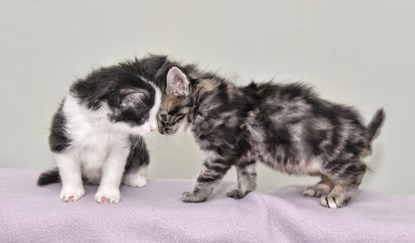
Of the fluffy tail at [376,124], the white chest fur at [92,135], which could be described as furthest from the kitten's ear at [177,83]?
the fluffy tail at [376,124]

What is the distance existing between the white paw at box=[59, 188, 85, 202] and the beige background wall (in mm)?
772

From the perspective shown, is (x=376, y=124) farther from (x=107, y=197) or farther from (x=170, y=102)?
(x=107, y=197)

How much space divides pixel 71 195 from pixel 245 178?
88cm

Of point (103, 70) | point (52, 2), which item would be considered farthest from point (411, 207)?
point (52, 2)

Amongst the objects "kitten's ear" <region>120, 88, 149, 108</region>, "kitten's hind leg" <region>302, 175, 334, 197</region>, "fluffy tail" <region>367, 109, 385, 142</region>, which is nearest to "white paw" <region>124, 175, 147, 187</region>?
"kitten's ear" <region>120, 88, 149, 108</region>

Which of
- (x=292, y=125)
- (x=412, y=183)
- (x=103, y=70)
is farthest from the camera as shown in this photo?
(x=412, y=183)

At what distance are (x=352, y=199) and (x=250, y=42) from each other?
1.13m

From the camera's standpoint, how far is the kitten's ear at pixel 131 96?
1755 millimetres

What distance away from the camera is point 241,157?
81.4 inches

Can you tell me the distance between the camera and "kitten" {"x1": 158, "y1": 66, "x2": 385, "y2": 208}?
1.99 m

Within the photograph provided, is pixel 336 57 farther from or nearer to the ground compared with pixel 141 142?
farther from the ground

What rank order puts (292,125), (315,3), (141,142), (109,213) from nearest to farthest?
1. (109,213)
2. (292,125)
3. (141,142)
4. (315,3)

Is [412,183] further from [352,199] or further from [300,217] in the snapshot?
[300,217]

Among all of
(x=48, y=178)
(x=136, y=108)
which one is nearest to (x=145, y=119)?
(x=136, y=108)
